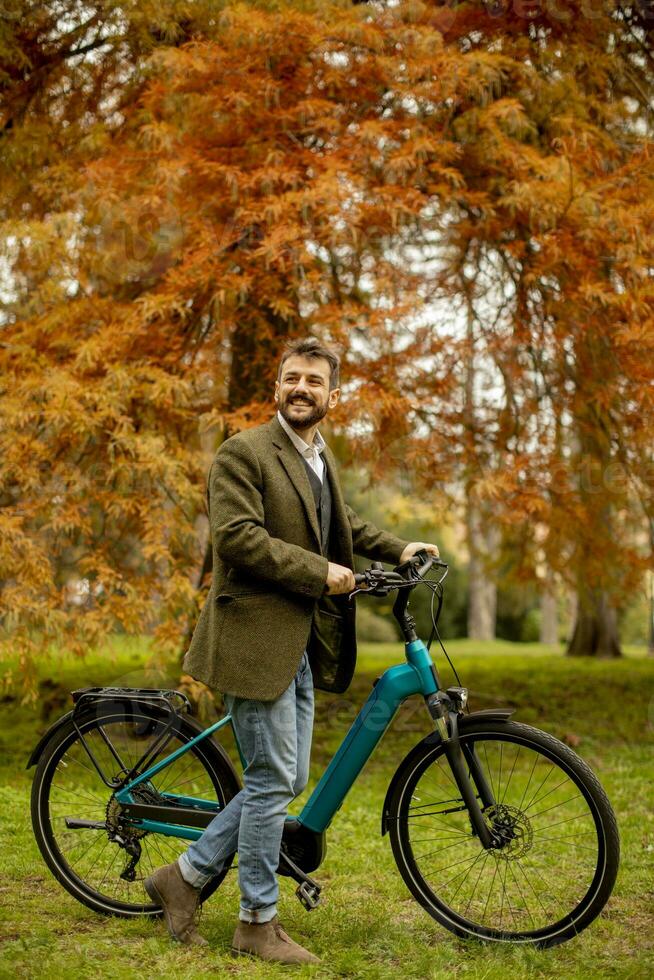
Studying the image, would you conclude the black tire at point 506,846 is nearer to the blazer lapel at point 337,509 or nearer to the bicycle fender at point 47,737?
the blazer lapel at point 337,509

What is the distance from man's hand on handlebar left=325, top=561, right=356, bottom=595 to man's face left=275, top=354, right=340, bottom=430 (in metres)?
0.46

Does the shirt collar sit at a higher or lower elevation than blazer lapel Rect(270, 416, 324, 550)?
higher

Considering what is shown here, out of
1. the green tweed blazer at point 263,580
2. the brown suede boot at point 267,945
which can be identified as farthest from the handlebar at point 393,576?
the brown suede boot at point 267,945

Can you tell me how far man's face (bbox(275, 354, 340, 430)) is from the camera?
2896 millimetres

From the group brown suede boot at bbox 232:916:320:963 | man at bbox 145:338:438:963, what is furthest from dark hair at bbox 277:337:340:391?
brown suede boot at bbox 232:916:320:963

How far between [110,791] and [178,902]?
0.43 m

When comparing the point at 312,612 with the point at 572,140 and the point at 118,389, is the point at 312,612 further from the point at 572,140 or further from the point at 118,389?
the point at 572,140

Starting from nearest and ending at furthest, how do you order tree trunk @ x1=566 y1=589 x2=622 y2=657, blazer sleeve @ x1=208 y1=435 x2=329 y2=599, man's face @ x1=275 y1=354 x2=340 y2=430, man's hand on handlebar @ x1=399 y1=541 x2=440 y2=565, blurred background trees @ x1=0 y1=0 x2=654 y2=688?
blazer sleeve @ x1=208 y1=435 x2=329 y2=599 < man's face @ x1=275 y1=354 x2=340 y2=430 < man's hand on handlebar @ x1=399 y1=541 x2=440 y2=565 < blurred background trees @ x1=0 y1=0 x2=654 y2=688 < tree trunk @ x1=566 y1=589 x2=622 y2=657

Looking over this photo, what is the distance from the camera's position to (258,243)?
5363mm

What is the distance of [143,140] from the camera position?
5219 mm

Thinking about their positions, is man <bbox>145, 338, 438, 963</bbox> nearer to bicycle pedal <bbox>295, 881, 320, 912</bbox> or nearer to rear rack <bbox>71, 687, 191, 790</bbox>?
bicycle pedal <bbox>295, 881, 320, 912</bbox>

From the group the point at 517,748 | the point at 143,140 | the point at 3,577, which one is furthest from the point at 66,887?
the point at 143,140

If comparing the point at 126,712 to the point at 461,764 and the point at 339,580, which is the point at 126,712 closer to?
the point at 339,580

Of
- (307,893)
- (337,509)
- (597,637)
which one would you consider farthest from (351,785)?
(597,637)
